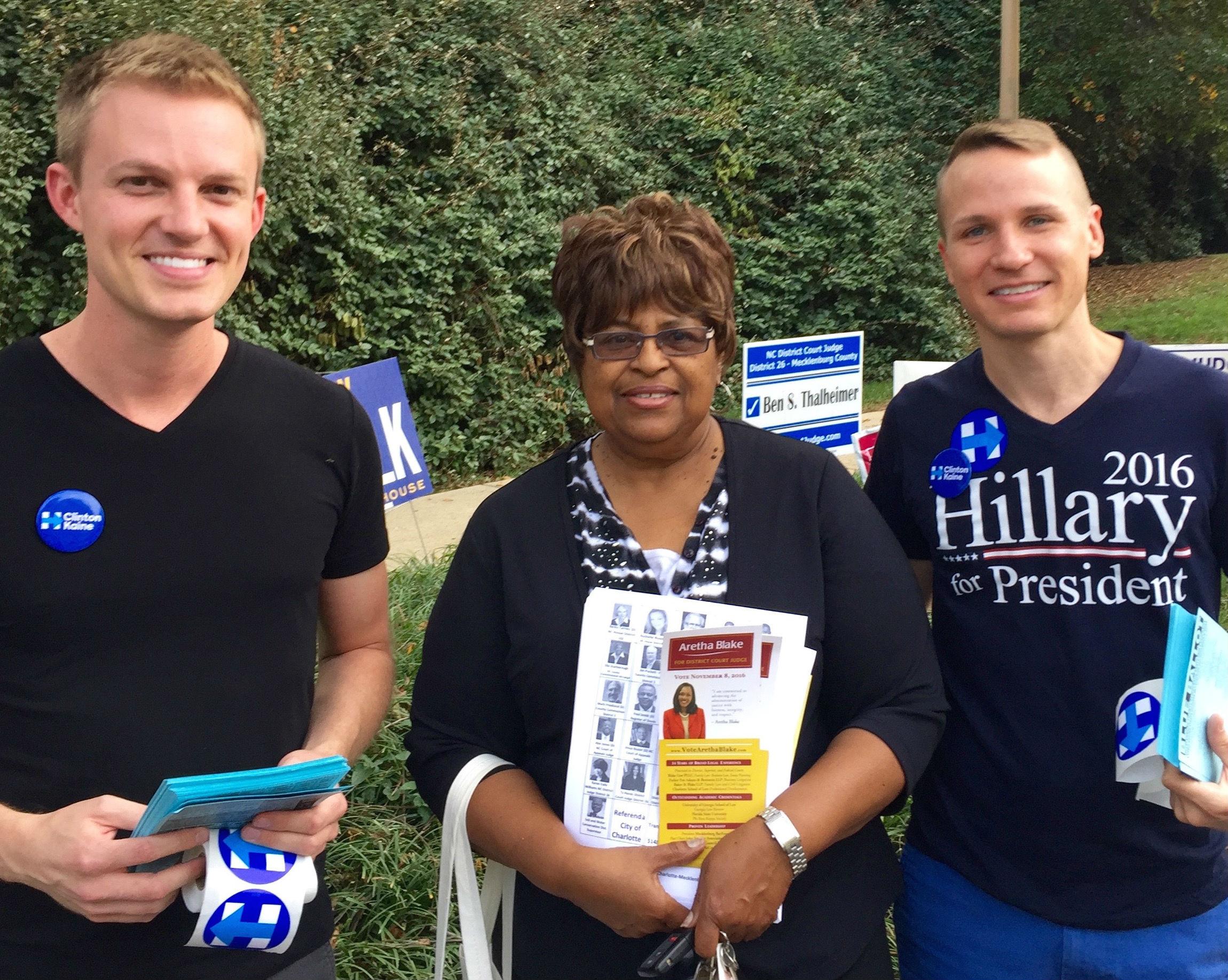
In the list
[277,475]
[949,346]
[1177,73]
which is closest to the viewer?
[277,475]

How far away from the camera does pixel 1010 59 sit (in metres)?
Answer: 10.9

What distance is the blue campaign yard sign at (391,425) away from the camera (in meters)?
4.60

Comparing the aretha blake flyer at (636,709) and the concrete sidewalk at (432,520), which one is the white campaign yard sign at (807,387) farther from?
the aretha blake flyer at (636,709)

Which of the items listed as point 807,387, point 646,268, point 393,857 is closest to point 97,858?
point 646,268

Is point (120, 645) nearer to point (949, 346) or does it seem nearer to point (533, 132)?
point (533, 132)

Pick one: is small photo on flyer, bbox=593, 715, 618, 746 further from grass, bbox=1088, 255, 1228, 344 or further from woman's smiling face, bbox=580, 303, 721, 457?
grass, bbox=1088, 255, 1228, 344

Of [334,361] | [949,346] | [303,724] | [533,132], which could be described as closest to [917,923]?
[303,724]

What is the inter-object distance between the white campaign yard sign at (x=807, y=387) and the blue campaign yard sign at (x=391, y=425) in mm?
1535

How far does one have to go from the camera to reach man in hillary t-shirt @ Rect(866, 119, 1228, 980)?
216 centimetres

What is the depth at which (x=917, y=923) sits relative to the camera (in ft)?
7.79

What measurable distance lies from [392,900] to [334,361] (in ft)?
20.6

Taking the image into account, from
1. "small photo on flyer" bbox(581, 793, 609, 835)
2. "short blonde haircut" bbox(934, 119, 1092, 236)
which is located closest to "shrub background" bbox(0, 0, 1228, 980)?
"small photo on flyer" bbox(581, 793, 609, 835)

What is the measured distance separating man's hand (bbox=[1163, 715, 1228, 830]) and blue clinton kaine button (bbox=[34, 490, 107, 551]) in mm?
1789

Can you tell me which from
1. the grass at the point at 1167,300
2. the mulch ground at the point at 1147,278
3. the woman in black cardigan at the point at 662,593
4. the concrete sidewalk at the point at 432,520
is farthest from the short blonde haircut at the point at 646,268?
the mulch ground at the point at 1147,278
